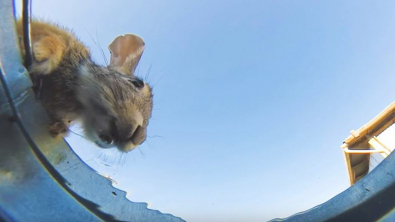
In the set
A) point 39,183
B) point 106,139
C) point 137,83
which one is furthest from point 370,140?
point 39,183

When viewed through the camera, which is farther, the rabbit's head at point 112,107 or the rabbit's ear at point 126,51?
the rabbit's ear at point 126,51

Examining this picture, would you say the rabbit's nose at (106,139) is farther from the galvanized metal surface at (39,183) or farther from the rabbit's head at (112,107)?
the galvanized metal surface at (39,183)

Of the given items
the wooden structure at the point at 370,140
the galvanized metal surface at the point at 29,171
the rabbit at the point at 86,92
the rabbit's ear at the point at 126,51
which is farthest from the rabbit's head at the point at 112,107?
the wooden structure at the point at 370,140

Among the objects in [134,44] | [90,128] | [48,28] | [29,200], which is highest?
[134,44]

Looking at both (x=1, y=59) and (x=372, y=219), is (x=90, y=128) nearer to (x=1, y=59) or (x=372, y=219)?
(x=1, y=59)

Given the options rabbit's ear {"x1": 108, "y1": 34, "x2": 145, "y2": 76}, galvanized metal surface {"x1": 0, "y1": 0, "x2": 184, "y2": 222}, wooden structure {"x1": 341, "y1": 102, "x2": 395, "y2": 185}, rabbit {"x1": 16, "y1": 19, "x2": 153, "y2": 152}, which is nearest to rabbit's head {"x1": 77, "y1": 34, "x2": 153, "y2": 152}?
rabbit {"x1": 16, "y1": 19, "x2": 153, "y2": 152}

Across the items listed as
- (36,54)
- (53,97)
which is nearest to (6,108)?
(36,54)

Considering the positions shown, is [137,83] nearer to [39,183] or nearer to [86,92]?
[86,92]
